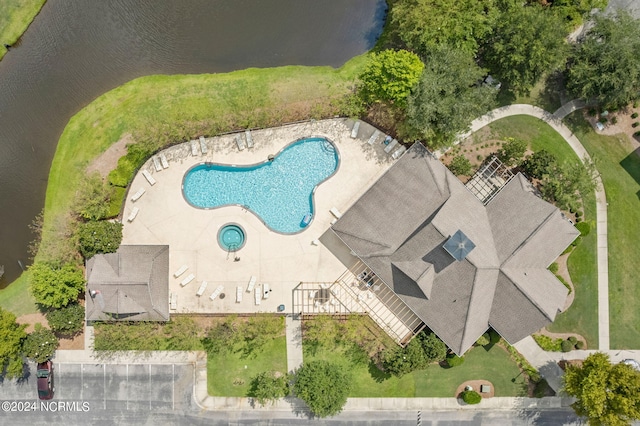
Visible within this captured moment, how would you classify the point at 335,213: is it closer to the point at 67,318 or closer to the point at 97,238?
A: the point at 97,238

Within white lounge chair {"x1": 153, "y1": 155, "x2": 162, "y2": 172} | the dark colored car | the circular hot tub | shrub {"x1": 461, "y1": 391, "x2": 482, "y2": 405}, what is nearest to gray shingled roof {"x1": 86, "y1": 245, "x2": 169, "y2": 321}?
the circular hot tub

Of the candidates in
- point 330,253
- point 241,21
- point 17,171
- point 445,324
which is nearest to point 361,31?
point 241,21

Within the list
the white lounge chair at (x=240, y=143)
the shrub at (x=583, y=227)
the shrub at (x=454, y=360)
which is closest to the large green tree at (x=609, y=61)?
the shrub at (x=583, y=227)

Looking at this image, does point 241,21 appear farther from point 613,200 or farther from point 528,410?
point 528,410

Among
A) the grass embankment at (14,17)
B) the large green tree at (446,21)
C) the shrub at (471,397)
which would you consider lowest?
the shrub at (471,397)

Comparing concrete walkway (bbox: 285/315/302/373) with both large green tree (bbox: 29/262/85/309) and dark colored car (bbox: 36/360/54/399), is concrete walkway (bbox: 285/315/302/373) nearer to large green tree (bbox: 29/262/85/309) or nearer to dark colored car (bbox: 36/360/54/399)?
large green tree (bbox: 29/262/85/309)

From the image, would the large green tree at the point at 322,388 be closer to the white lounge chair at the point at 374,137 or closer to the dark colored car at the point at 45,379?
the white lounge chair at the point at 374,137
